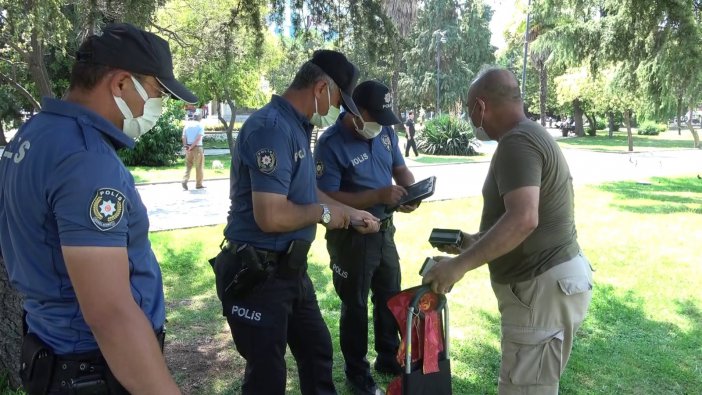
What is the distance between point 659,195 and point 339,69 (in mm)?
11428

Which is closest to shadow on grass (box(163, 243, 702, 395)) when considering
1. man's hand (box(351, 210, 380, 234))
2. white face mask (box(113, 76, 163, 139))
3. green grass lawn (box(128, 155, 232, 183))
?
man's hand (box(351, 210, 380, 234))

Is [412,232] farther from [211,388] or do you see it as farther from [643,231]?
[211,388]

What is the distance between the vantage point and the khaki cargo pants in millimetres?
2494

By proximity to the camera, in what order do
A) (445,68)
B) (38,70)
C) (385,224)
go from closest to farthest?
(385,224), (38,70), (445,68)

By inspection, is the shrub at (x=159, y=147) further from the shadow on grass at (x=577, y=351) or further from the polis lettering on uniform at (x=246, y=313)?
the polis lettering on uniform at (x=246, y=313)

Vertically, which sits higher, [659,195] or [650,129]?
[650,129]

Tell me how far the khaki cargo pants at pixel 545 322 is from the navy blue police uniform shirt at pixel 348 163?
4.35 feet

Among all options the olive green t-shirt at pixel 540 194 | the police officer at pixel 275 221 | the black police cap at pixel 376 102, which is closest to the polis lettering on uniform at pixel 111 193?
the police officer at pixel 275 221

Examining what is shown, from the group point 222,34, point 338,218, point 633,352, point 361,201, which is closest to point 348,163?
point 361,201

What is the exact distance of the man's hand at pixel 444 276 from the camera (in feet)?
7.70

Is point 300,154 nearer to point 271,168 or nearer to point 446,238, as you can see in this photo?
point 271,168

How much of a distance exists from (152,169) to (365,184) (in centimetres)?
1422

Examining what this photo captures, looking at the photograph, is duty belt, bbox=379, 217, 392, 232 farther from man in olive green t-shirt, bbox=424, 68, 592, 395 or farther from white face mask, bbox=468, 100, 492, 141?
man in olive green t-shirt, bbox=424, 68, 592, 395

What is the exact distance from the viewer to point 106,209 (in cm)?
140
